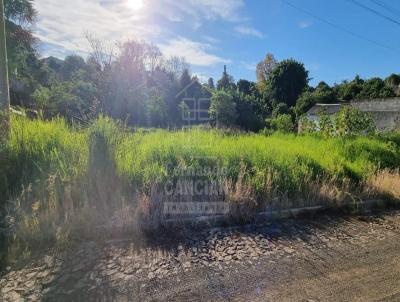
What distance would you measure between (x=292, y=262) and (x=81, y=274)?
6.44ft

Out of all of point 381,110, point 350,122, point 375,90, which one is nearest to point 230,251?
point 350,122

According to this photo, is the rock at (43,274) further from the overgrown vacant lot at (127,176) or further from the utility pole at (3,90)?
the utility pole at (3,90)

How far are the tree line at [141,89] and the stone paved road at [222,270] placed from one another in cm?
267

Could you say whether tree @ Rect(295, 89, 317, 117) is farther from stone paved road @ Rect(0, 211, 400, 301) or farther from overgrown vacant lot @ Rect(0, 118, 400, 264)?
stone paved road @ Rect(0, 211, 400, 301)

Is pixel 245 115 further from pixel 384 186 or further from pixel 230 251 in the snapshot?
pixel 230 251

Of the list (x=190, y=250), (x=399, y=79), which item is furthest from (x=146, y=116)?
(x=399, y=79)

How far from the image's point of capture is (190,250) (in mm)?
2818

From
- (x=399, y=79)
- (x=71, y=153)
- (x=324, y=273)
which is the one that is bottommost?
(x=324, y=273)

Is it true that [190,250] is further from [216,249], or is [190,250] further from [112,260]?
[112,260]

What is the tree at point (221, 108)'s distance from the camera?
1550 cm

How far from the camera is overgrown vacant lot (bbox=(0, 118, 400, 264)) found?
299 centimetres

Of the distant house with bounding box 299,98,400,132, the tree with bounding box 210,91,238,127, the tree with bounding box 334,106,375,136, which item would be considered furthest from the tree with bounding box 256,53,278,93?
the tree with bounding box 334,106,375,136

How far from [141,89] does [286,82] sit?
2138 centimetres

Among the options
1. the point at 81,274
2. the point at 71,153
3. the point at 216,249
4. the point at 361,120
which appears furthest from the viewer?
the point at 361,120
